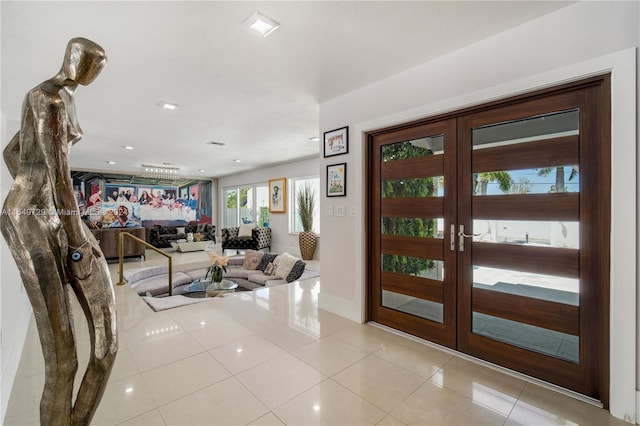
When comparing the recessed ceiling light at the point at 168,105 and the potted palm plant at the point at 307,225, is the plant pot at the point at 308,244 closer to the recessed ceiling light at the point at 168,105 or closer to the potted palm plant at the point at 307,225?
the potted palm plant at the point at 307,225

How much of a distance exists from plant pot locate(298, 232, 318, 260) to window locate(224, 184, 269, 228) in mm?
2445

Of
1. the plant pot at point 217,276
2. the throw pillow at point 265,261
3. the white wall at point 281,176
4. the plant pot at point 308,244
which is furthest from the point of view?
the white wall at point 281,176

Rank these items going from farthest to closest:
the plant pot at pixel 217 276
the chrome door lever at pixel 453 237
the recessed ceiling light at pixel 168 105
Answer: the plant pot at pixel 217 276 → the recessed ceiling light at pixel 168 105 → the chrome door lever at pixel 453 237

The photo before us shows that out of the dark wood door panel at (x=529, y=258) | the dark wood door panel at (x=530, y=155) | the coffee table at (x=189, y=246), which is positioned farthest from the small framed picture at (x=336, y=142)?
the coffee table at (x=189, y=246)

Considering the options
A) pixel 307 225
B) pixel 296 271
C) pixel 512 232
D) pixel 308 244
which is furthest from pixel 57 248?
pixel 307 225

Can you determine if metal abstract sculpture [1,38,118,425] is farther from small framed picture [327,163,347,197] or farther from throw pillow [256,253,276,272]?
throw pillow [256,253,276,272]

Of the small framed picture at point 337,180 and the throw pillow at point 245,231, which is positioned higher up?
the small framed picture at point 337,180

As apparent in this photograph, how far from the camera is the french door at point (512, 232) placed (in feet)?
6.06

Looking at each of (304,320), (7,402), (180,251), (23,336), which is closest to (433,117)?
(304,320)

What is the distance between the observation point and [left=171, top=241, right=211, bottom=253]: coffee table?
332 inches

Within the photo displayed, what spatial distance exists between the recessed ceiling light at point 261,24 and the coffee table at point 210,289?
367 cm

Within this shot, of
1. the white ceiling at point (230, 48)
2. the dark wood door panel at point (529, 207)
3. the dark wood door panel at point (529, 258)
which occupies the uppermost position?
the white ceiling at point (230, 48)

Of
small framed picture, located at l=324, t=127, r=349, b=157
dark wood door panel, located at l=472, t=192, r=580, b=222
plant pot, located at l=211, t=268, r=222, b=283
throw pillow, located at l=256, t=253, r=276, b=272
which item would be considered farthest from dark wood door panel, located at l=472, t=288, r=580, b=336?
throw pillow, located at l=256, t=253, r=276, b=272

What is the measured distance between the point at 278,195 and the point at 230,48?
6.31 meters
